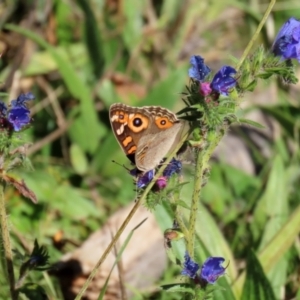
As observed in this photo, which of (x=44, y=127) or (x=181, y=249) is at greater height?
(x=44, y=127)

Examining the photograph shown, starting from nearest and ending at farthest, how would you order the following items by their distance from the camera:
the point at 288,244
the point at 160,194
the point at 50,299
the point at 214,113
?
the point at 214,113, the point at 160,194, the point at 50,299, the point at 288,244

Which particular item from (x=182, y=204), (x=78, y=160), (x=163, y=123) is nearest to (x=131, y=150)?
(x=163, y=123)

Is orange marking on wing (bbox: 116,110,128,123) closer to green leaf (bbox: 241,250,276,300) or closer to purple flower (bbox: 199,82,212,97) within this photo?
purple flower (bbox: 199,82,212,97)

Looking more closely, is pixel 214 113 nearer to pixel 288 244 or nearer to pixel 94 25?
pixel 288 244

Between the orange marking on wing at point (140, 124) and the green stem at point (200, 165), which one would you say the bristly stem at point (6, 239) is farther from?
the green stem at point (200, 165)

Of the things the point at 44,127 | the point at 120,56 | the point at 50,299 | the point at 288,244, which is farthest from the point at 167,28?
the point at 50,299

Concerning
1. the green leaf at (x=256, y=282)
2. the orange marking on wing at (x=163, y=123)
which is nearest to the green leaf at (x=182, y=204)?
the orange marking on wing at (x=163, y=123)
